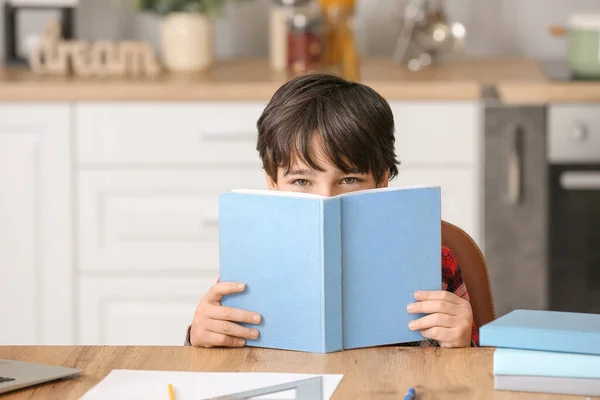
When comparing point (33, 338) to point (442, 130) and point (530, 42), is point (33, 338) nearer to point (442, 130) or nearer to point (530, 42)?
point (442, 130)

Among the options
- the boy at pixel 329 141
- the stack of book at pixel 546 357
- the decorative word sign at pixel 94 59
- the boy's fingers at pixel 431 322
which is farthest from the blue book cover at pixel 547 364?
the decorative word sign at pixel 94 59

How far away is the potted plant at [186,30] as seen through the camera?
3.07 meters

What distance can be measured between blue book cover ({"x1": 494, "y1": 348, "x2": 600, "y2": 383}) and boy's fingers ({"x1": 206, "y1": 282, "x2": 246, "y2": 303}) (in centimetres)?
35

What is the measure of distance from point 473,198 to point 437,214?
1.48 meters

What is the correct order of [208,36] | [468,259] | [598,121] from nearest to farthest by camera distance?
[468,259] < [598,121] < [208,36]

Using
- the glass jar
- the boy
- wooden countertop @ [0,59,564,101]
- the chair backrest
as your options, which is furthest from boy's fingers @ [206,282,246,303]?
the glass jar

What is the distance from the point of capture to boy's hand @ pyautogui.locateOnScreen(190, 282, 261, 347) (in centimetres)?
138

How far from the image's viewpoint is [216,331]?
1.39m

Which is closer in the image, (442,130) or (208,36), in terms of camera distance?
(442,130)

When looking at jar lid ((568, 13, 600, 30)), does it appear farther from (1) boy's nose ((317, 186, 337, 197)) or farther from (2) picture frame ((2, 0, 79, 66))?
(1) boy's nose ((317, 186, 337, 197))

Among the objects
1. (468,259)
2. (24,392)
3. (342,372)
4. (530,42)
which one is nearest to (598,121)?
(530,42)

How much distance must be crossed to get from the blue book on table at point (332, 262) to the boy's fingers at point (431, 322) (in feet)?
0.04

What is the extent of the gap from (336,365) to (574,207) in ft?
5.57

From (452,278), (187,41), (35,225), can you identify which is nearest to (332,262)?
(452,278)
